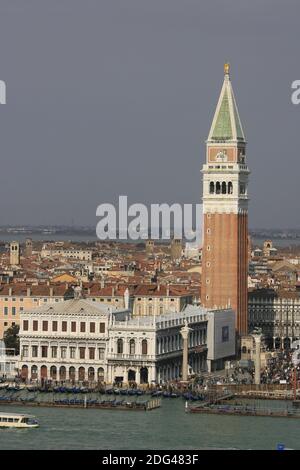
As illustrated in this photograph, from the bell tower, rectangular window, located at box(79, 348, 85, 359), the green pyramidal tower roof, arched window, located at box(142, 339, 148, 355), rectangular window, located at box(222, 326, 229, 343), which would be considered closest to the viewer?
arched window, located at box(142, 339, 148, 355)

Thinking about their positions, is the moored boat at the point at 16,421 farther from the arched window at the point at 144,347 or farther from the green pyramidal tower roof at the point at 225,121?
the green pyramidal tower roof at the point at 225,121

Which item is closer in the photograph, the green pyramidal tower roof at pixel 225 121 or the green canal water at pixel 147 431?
the green canal water at pixel 147 431

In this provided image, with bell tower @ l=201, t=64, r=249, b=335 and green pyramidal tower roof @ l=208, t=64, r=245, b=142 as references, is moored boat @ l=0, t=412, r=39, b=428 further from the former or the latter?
green pyramidal tower roof @ l=208, t=64, r=245, b=142

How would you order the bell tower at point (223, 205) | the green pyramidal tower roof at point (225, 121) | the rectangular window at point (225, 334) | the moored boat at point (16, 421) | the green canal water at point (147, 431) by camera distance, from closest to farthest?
the green canal water at point (147, 431) → the moored boat at point (16, 421) → the rectangular window at point (225, 334) → the bell tower at point (223, 205) → the green pyramidal tower roof at point (225, 121)

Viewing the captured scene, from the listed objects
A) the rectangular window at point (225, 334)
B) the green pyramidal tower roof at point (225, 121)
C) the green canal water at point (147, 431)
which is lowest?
the green canal water at point (147, 431)

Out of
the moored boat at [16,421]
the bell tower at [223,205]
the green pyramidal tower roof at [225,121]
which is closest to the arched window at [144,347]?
the bell tower at [223,205]

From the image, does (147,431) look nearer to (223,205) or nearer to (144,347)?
(144,347)

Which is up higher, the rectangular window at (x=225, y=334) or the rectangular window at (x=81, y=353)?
the rectangular window at (x=225, y=334)

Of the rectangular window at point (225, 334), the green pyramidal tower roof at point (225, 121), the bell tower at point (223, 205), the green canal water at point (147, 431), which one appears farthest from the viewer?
the green pyramidal tower roof at point (225, 121)

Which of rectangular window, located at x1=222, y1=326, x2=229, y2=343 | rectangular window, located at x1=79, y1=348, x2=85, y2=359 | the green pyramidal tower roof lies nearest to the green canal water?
rectangular window, located at x1=79, y1=348, x2=85, y2=359
